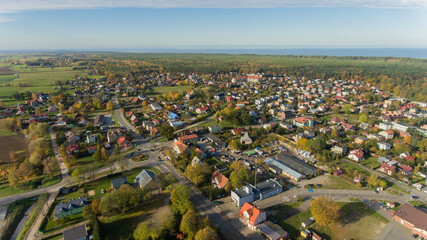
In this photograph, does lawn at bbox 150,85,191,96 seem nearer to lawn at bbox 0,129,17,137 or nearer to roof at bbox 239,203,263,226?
lawn at bbox 0,129,17,137

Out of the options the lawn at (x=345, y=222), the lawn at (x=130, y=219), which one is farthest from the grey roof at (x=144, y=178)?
the lawn at (x=345, y=222)

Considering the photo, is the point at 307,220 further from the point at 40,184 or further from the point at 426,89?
the point at 426,89

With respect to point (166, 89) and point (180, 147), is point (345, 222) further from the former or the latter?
point (166, 89)

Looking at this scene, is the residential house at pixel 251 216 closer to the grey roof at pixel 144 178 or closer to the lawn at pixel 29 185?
the grey roof at pixel 144 178

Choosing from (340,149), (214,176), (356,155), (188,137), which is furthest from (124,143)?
(356,155)

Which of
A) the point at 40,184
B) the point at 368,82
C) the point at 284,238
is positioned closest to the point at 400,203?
the point at 284,238

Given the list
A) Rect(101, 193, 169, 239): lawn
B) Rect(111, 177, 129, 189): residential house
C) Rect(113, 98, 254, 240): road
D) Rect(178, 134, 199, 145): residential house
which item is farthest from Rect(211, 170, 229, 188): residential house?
Rect(178, 134, 199, 145): residential house

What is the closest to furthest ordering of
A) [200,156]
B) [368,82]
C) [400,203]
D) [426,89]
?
1. [400,203]
2. [200,156]
3. [426,89]
4. [368,82]
